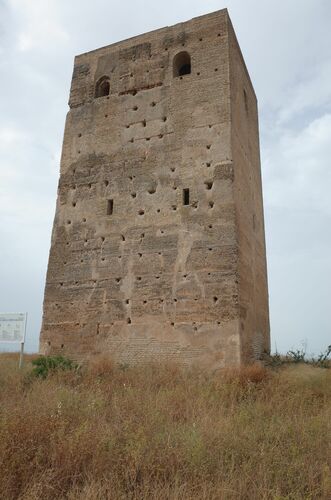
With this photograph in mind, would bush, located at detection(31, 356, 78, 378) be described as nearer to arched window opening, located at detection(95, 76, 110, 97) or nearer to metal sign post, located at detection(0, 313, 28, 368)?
metal sign post, located at detection(0, 313, 28, 368)

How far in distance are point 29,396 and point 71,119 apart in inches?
346

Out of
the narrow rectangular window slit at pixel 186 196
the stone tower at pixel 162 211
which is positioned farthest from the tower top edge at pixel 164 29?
the narrow rectangular window slit at pixel 186 196

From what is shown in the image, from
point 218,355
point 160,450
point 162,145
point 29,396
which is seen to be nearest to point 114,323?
point 218,355

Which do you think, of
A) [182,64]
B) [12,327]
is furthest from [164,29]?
[12,327]

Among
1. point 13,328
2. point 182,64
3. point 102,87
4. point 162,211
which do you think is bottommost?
point 13,328

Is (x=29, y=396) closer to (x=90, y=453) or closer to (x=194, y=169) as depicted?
(x=90, y=453)

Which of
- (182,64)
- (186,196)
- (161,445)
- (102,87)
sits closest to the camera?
(161,445)

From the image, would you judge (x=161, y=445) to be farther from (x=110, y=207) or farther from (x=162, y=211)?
(x=110, y=207)

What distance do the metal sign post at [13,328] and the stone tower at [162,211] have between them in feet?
5.39

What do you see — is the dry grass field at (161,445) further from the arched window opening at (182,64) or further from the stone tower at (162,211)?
the arched window opening at (182,64)

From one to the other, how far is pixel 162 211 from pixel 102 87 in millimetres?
5052

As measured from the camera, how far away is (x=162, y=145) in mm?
10531

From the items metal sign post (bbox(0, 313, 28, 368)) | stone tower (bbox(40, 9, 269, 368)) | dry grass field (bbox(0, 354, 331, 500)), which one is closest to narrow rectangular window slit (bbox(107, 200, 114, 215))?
stone tower (bbox(40, 9, 269, 368))

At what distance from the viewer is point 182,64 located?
38.8 ft
